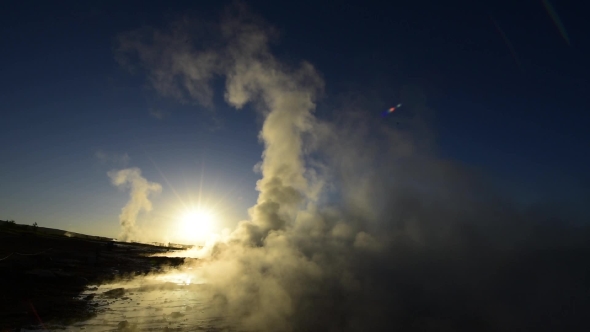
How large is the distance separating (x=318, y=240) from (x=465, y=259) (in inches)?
463

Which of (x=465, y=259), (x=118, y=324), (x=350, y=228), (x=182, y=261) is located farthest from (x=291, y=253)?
(x=182, y=261)

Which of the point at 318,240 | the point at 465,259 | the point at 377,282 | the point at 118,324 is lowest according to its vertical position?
the point at 118,324

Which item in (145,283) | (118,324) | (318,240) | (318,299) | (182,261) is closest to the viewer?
(118,324)

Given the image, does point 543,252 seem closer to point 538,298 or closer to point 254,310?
point 538,298

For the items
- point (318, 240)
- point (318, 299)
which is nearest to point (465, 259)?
point (318, 299)

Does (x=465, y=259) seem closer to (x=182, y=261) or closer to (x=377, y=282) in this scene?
(x=377, y=282)

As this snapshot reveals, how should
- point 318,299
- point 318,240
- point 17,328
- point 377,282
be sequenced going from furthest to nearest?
point 318,240 < point 377,282 < point 318,299 < point 17,328

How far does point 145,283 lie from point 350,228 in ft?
53.6

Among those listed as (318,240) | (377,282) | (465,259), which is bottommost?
(377,282)

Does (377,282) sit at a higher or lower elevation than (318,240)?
lower

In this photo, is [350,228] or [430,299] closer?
[430,299]

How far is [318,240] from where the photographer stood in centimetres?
2697

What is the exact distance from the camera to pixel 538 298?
13625 mm

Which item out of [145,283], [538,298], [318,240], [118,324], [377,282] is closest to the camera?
[118,324]
